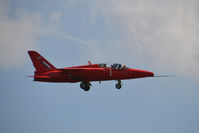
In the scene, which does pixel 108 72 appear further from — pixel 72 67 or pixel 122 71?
pixel 72 67

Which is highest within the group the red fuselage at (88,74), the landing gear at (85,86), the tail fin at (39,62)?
the tail fin at (39,62)

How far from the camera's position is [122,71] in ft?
161

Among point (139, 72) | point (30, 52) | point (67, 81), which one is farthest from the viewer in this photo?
point (30, 52)

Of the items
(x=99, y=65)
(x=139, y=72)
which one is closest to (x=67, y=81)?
(x=99, y=65)

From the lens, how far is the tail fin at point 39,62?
2136 inches

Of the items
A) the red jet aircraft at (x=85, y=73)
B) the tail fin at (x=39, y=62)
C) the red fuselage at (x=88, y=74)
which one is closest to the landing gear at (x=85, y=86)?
the red jet aircraft at (x=85, y=73)

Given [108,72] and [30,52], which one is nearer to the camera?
[108,72]

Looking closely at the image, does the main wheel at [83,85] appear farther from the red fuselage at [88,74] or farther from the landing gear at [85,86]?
the red fuselage at [88,74]

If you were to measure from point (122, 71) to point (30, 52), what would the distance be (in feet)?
53.5

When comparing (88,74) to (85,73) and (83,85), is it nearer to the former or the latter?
(85,73)

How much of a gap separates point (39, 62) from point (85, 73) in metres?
8.90

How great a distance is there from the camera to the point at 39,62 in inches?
2164

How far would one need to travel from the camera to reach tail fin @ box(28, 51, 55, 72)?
54250 millimetres

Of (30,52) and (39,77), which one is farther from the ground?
(30,52)
